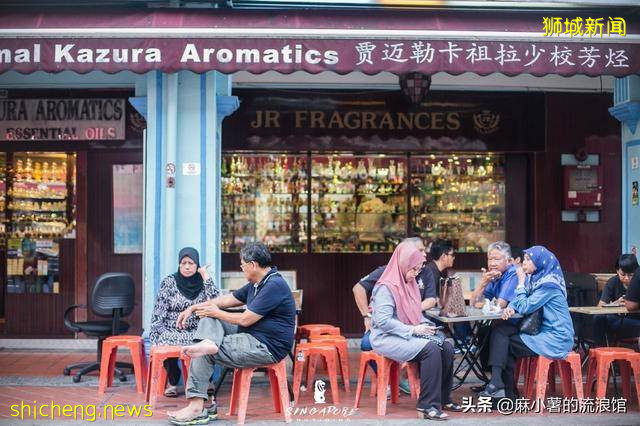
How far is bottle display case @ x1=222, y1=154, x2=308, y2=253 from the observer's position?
1097cm

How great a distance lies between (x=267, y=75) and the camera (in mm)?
10250

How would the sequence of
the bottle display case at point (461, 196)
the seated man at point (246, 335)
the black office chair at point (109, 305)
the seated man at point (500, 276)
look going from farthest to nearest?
the bottle display case at point (461, 196), the black office chair at point (109, 305), the seated man at point (500, 276), the seated man at point (246, 335)

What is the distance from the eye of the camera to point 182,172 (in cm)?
799

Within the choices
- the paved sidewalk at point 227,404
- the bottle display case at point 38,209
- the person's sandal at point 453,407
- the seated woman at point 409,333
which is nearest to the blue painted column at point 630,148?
the paved sidewalk at point 227,404

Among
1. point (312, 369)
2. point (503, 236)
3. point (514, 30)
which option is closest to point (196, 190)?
point (312, 369)

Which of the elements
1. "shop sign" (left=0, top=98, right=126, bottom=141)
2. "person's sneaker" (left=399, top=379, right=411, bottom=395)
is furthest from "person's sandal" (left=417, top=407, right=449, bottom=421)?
"shop sign" (left=0, top=98, right=126, bottom=141)

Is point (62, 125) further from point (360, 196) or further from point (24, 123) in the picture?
point (360, 196)

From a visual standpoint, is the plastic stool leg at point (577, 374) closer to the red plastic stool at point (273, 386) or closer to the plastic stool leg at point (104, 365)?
the red plastic stool at point (273, 386)

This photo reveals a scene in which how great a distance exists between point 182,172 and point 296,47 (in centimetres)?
169

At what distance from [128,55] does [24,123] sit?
3526mm

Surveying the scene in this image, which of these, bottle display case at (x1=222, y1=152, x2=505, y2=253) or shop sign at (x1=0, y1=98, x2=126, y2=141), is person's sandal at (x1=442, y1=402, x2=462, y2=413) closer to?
bottle display case at (x1=222, y1=152, x2=505, y2=253)

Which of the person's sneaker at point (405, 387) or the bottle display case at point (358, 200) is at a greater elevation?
the bottle display case at point (358, 200)

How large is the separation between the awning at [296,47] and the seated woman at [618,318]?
1876 mm

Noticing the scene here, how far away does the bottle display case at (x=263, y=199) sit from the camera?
1097 cm
